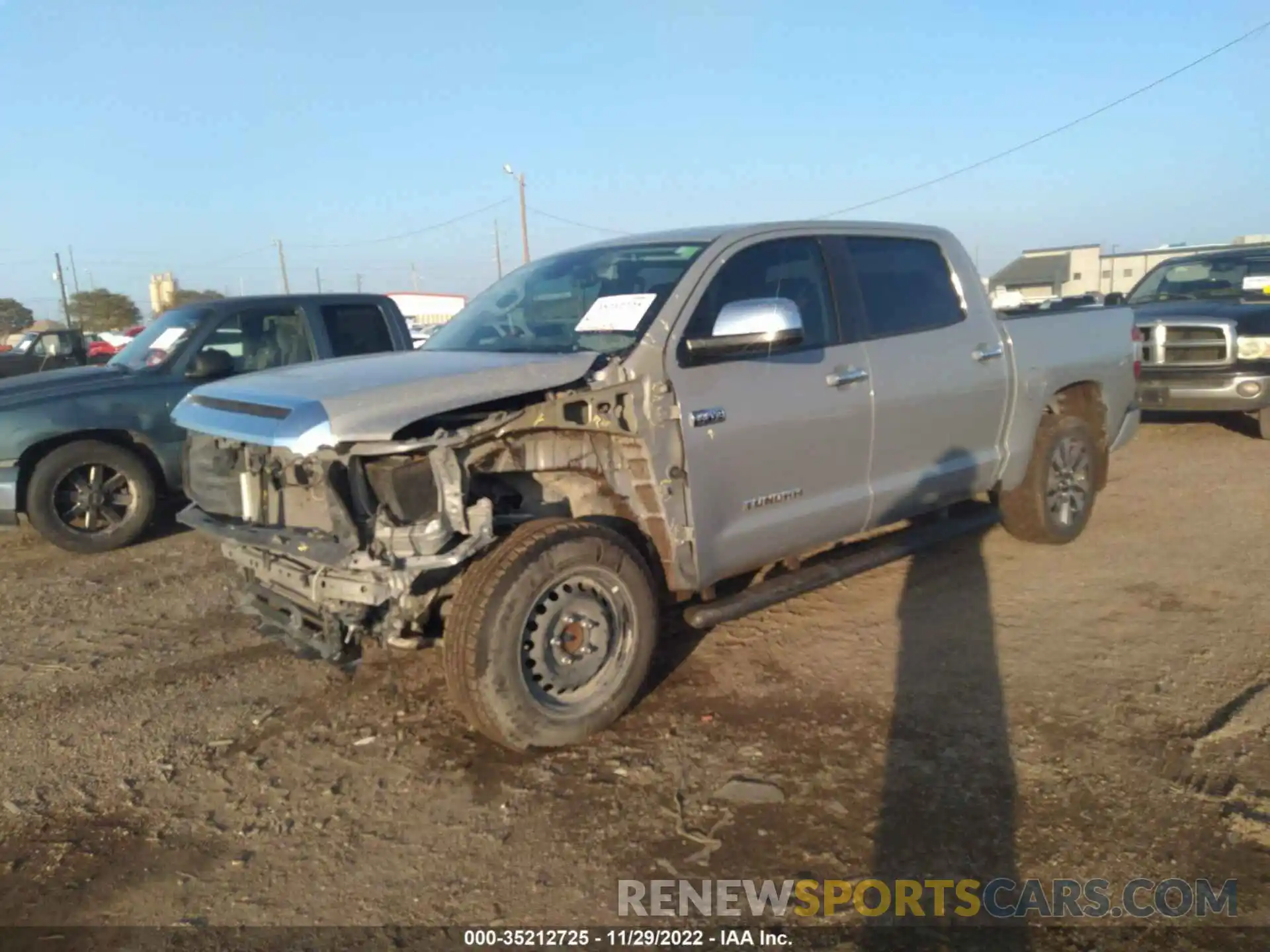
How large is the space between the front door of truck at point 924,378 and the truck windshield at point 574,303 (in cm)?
108

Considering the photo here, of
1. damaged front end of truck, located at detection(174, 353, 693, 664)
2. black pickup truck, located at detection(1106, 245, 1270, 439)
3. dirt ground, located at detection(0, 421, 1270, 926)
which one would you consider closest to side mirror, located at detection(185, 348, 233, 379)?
dirt ground, located at detection(0, 421, 1270, 926)

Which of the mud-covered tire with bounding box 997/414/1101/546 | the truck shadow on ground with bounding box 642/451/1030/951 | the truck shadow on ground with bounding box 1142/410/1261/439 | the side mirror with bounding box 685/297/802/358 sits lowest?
the truck shadow on ground with bounding box 1142/410/1261/439

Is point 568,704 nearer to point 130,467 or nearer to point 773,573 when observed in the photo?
point 773,573

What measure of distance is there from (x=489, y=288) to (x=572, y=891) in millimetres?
3286

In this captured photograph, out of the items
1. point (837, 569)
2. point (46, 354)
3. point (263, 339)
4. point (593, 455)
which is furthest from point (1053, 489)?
point (46, 354)

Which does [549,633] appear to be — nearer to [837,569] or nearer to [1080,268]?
[837,569]

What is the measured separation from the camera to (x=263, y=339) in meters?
7.59

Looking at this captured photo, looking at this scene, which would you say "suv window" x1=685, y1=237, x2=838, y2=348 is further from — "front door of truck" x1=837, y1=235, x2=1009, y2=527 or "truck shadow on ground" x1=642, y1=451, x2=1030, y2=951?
"truck shadow on ground" x1=642, y1=451, x2=1030, y2=951

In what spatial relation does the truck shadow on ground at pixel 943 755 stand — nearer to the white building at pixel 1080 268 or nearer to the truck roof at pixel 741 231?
the truck roof at pixel 741 231

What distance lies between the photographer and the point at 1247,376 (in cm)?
916

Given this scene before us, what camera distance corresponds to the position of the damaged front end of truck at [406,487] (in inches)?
132

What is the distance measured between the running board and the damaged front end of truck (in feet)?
0.82

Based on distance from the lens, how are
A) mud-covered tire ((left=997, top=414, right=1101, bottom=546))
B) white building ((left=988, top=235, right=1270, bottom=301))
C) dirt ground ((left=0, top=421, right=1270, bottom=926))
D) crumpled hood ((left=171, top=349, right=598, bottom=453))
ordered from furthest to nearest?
white building ((left=988, top=235, right=1270, bottom=301))
mud-covered tire ((left=997, top=414, right=1101, bottom=546))
crumpled hood ((left=171, top=349, right=598, bottom=453))
dirt ground ((left=0, top=421, right=1270, bottom=926))

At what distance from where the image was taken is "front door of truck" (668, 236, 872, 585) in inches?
156
